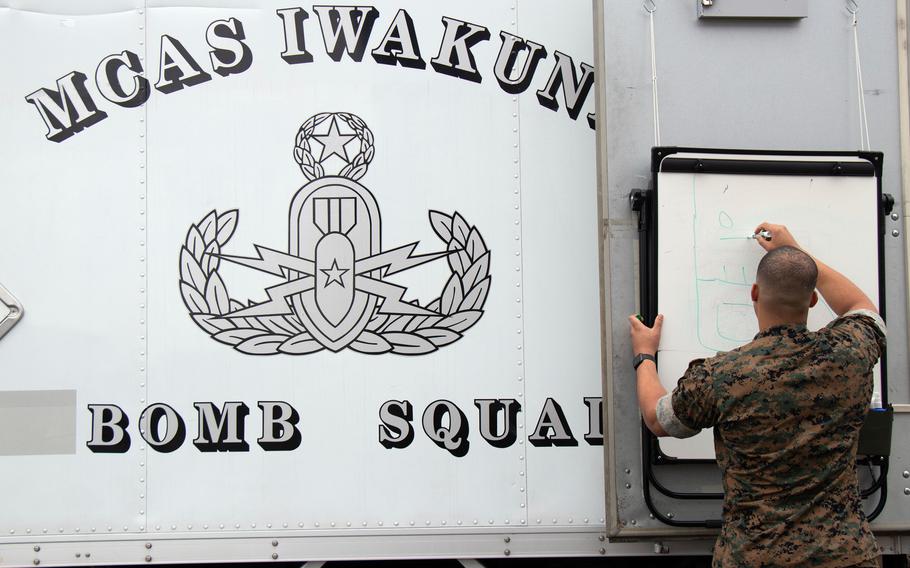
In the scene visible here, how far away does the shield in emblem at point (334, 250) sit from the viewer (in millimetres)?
2619

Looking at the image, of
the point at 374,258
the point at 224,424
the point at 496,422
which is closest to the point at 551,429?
the point at 496,422

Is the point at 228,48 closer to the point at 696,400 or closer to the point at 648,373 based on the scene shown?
the point at 648,373

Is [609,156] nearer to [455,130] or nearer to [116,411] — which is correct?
[455,130]

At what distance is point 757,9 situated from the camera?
263 centimetres

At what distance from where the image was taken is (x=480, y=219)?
105 inches

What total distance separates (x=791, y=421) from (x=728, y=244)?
740 mm

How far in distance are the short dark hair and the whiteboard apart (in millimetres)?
493

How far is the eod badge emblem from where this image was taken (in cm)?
262

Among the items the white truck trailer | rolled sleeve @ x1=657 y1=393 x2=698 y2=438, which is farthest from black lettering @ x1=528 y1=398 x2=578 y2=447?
rolled sleeve @ x1=657 y1=393 x2=698 y2=438

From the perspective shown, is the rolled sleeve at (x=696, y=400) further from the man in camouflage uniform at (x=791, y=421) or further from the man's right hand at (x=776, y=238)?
the man's right hand at (x=776, y=238)

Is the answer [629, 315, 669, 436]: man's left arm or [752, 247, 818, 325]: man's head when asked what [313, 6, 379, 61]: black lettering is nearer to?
[629, 315, 669, 436]: man's left arm

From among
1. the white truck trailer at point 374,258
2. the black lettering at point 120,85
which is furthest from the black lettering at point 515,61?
the black lettering at point 120,85

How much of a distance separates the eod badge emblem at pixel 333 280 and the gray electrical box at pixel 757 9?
1083mm

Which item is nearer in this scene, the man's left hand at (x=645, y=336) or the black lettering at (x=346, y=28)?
the man's left hand at (x=645, y=336)
